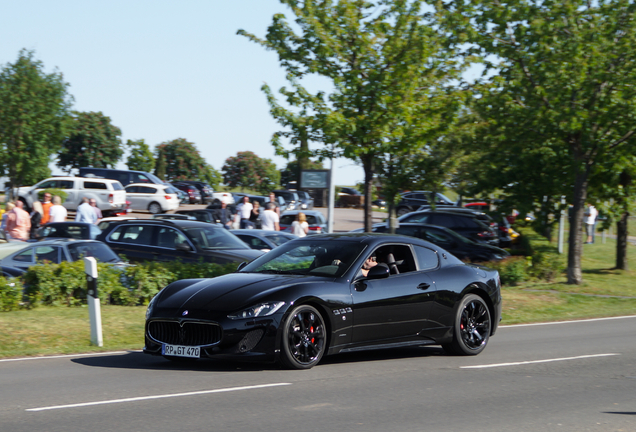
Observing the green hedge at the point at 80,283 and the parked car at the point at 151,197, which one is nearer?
the green hedge at the point at 80,283

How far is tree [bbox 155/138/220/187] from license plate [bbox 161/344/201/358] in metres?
66.4

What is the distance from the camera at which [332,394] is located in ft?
22.2

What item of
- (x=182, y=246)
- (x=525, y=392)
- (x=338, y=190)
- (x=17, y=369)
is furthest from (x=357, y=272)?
(x=338, y=190)

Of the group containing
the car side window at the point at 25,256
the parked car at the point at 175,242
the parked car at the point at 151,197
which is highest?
the parked car at the point at 151,197

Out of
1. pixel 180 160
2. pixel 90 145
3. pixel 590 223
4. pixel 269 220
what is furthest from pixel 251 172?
pixel 269 220

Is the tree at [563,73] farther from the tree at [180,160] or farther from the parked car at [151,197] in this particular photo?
the tree at [180,160]

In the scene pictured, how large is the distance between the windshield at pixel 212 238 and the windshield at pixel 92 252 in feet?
6.13

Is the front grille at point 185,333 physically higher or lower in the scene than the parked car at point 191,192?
lower

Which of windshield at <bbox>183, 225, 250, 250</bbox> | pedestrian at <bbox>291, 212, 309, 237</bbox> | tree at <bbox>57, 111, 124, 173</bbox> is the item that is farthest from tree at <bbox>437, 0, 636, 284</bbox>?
tree at <bbox>57, 111, 124, 173</bbox>

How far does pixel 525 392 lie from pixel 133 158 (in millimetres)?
70968

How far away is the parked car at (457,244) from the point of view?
2341cm

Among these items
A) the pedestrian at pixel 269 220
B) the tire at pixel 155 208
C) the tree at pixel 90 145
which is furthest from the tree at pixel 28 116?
the tree at pixel 90 145

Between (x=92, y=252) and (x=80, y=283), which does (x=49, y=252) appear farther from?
(x=80, y=283)

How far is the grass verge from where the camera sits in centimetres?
996
